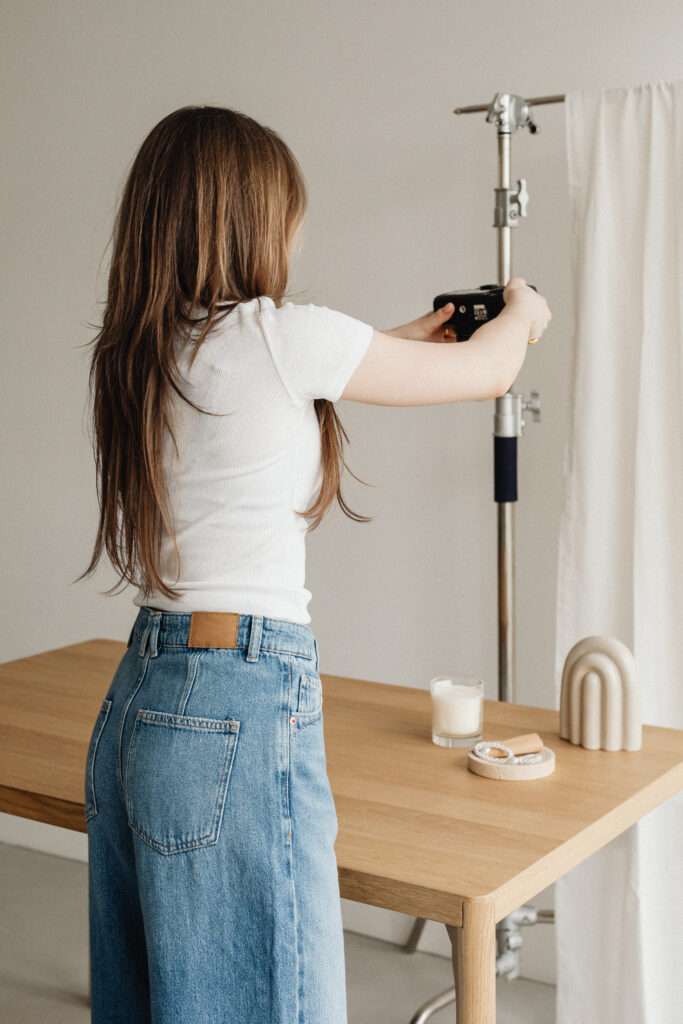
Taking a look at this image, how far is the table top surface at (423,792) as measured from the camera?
1414 mm

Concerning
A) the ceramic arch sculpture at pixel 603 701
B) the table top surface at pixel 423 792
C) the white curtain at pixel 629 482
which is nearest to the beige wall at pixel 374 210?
the white curtain at pixel 629 482

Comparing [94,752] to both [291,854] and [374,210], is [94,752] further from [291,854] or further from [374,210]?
[374,210]

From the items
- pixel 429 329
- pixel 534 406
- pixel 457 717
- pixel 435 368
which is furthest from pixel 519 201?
pixel 435 368

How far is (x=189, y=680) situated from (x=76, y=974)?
1901 millimetres

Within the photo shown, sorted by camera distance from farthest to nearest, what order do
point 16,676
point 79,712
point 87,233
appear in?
point 87,233 < point 16,676 < point 79,712

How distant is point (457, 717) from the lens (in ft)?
6.11

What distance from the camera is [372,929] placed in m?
3.07

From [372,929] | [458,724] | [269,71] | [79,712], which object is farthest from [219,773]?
[269,71]

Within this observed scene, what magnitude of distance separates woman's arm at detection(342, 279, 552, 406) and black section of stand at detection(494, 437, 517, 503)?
3.18ft

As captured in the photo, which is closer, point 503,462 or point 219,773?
point 219,773

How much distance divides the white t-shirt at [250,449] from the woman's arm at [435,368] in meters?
0.03

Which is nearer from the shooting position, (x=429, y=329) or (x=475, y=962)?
(x=475, y=962)

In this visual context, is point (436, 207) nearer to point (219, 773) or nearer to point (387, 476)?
point (387, 476)

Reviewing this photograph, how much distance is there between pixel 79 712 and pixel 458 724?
2.09 feet
